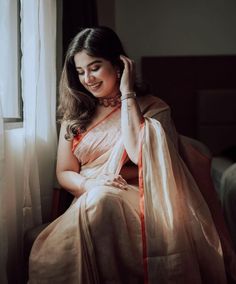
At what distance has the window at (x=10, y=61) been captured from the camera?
51.8 inches

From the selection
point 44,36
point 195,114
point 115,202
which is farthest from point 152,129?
point 195,114

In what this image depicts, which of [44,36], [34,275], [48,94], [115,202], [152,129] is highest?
[44,36]

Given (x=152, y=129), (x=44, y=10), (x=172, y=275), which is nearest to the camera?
(x=172, y=275)

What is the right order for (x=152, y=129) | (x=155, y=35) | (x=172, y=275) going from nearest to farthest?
(x=172, y=275)
(x=152, y=129)
(x=155, y=35)

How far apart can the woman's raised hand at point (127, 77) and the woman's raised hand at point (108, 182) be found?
0.97ft

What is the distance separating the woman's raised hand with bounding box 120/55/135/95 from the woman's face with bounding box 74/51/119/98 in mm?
56

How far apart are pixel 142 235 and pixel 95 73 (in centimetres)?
59

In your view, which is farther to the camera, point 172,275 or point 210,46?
point 210,46

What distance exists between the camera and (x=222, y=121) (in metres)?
2.94

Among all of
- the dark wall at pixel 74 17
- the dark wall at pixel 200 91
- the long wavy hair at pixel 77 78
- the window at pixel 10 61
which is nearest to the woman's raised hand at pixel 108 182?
the long wavy hair at pixel 77 78

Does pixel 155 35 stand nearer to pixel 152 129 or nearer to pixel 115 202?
pixel 152 129

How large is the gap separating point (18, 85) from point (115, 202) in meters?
0.69

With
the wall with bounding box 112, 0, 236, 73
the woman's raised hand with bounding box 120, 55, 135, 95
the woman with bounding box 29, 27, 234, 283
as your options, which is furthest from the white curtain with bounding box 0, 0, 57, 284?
the wall with bounding box 112, 0, 236, 73

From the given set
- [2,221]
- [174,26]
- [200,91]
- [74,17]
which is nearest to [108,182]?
[2,221]
